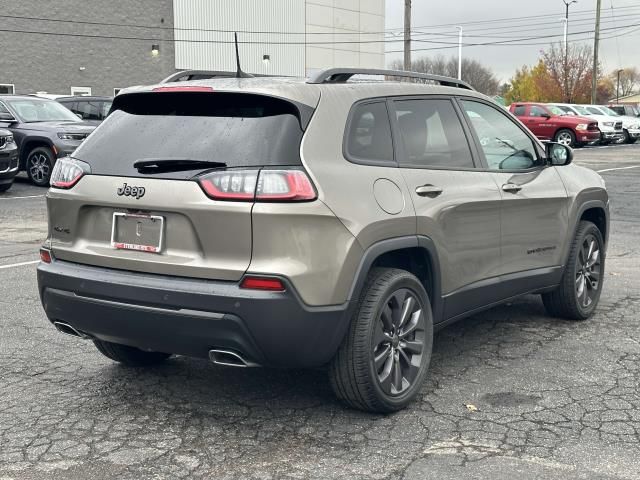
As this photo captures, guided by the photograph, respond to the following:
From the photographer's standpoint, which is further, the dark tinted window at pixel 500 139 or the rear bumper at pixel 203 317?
the dark tinted window at pixel 500 139

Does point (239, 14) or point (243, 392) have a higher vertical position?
point (239, 14)

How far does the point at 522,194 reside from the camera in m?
5.48

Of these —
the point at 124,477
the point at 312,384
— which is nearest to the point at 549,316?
the point at 312,384

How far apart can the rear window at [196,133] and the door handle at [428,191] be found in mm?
834

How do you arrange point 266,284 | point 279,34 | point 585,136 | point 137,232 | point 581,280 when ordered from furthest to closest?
point 279,34
point 585,136
point 581,280
point 137,232
point 266,284

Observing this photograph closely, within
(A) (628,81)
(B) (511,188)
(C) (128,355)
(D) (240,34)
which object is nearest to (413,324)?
(B) (511,188)

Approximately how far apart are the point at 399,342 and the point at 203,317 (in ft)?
3.63

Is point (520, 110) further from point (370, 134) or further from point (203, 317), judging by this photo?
point (203, 317)

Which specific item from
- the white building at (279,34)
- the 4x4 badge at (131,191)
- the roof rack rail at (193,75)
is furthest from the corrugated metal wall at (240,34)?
the 4x4 badge at (131,191)

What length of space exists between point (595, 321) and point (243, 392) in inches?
114

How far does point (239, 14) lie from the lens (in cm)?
5056

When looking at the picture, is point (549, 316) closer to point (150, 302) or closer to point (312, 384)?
point (312, 384)

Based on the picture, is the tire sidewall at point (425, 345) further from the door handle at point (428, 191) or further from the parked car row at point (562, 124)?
the parked car row at point (562, 124)

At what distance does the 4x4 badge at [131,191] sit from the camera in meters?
4.08
